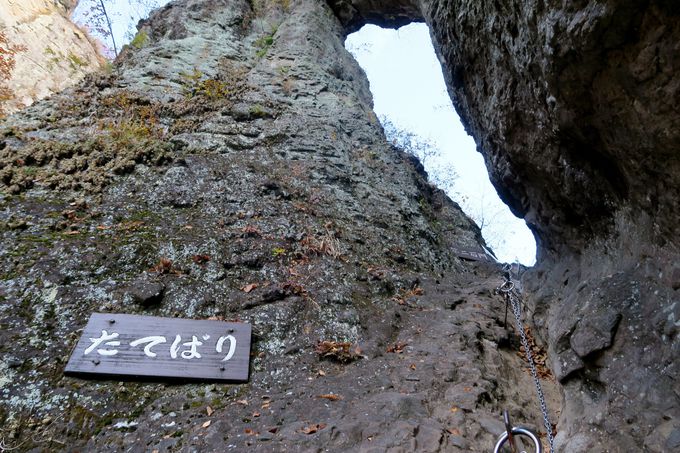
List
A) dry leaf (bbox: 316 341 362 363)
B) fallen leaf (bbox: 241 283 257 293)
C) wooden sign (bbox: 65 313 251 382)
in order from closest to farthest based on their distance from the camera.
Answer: wooden sign (bbox: 65 313 251 382), dry leaf (bbox: 316 341 362 363), fallen leaf (bbox: 241 283 257 293)

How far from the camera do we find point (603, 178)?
357cm

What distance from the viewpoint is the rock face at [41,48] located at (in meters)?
13.7

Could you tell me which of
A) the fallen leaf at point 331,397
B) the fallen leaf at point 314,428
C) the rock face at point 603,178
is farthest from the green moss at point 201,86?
the fallen leaf at point 314,428

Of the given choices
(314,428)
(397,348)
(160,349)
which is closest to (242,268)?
(160,349)

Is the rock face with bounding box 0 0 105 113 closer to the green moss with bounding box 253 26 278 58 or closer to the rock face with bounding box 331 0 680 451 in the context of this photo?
the green moss with bounding box 253 26 278 58

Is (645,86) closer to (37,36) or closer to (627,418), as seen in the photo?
(627,418)

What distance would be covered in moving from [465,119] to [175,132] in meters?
5.49

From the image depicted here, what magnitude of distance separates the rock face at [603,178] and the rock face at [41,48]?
12.6m

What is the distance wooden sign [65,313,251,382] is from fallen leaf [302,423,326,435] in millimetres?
985

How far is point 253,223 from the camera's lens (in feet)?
22.1

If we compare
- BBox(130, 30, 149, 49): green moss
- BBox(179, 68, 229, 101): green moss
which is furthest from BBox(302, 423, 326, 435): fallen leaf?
BBox(130, 30, 149, 49): green moss

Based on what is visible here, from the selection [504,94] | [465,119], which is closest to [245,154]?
[465,119]

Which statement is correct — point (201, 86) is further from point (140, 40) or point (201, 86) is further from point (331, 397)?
point (331, 397)

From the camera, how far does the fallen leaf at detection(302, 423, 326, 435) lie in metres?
3.54
